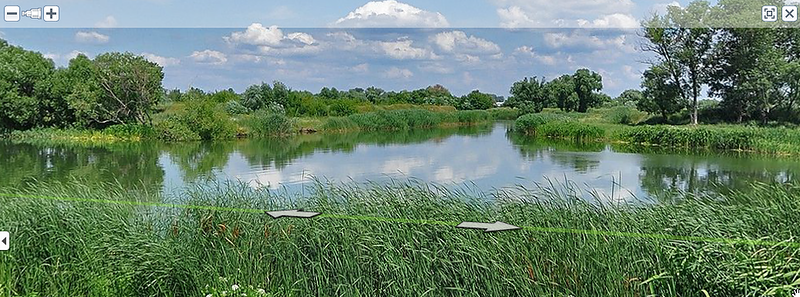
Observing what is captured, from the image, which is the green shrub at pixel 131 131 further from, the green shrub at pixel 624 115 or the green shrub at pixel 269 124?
the green shrub at pixel 624 115

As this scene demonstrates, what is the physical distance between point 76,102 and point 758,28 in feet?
10.0

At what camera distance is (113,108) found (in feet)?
10.4

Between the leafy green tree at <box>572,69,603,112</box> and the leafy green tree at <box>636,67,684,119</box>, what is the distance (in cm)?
18

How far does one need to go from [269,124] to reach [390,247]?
0.88m

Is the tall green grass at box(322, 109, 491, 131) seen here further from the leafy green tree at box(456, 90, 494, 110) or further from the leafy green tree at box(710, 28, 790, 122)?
the leafy green tree at box(710, 28, 790, 122)

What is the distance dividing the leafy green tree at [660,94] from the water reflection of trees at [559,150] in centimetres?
26

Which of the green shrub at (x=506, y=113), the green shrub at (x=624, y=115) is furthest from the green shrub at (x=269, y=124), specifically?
the green shrub at (x=624, y=115)

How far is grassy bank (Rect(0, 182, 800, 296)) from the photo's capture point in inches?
96.3

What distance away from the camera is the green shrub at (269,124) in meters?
3.03

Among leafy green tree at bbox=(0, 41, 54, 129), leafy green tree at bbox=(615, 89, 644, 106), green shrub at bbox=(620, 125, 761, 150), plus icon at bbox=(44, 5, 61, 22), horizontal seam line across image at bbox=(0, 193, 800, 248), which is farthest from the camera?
leafy green tree at bbox=(0, 41, 54, 129)

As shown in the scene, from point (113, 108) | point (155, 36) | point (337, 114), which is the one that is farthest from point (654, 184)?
point (113, 108)

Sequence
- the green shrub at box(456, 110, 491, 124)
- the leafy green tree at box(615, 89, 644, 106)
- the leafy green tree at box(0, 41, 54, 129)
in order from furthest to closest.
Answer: the leafy green tree at box(0, 41, 54, 129), the green shrub at box(456, 110, 491, 124), the leafy green tree at box(615, 89, 644, 106)

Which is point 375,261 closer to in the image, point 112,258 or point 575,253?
point 575,253

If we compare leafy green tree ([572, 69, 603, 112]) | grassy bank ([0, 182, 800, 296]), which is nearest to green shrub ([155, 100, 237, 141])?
grassy bank ([0, 182, 800, 296])
